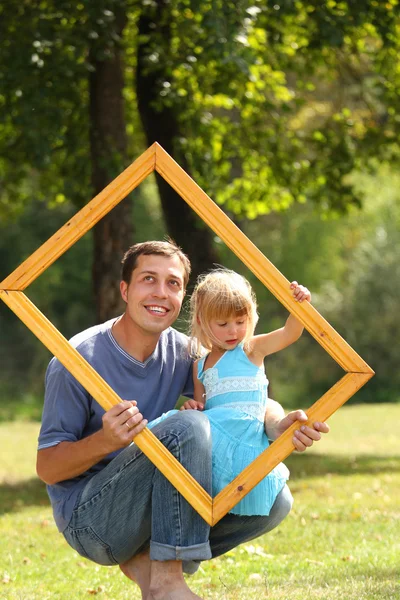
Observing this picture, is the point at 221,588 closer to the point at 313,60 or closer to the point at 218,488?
the point at 218,488

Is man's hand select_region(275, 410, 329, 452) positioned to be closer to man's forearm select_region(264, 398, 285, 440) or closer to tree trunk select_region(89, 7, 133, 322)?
man's forearm select_region(264, 398, 285, 440)

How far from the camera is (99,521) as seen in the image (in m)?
3.88

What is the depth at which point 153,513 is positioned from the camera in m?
3.75

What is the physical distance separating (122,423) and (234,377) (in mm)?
636

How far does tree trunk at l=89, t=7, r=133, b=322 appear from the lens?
905 centimetres

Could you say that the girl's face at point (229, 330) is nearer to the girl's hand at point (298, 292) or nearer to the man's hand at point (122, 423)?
the girl's hand at point (298, 292)

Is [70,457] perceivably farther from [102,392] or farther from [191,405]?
[191,405]

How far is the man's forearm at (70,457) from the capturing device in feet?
12.1

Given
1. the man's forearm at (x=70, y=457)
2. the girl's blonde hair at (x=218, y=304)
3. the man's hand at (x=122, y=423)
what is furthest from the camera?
the girl's blonde hair at (x=218, y=304)

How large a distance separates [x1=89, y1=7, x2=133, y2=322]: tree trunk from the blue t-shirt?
4.73 meters

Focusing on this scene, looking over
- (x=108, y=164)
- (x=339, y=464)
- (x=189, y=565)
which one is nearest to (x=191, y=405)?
(x=189, y=565)

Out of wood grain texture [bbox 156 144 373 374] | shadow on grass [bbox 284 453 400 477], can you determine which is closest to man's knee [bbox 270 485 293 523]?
wood grain texture [bbox 156 144 373 374]

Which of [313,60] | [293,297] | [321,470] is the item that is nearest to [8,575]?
[293,297]

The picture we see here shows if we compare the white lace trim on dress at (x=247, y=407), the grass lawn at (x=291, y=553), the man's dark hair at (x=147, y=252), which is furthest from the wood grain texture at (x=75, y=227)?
the grass lawn at (x=291, y=553)
